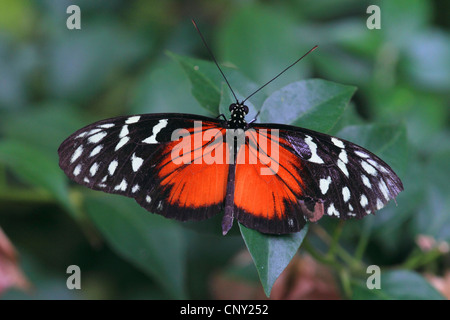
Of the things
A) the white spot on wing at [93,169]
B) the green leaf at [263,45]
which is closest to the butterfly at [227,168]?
the white spot on wing at [93,169]

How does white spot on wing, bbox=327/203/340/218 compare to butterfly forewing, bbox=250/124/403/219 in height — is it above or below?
below

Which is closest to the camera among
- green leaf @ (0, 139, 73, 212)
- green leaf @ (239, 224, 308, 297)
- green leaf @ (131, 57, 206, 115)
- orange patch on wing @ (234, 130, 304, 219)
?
green leaf @ (239, 224, 308, 297)

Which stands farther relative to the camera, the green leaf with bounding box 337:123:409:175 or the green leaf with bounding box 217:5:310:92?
the green leaf with bounding box 217:5:310:92

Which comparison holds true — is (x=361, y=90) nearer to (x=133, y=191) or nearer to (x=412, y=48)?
(x=412, y=48)

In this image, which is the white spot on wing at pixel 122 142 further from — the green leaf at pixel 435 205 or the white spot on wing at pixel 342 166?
the green leaf at pixel 435 205

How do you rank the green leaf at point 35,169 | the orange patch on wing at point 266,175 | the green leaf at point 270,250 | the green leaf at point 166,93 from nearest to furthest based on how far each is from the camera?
the green leaf at point 270,250 → the orange patch on wing at point 266,175 → the green leaf at point 35,169 → the green leaf at point 166,93

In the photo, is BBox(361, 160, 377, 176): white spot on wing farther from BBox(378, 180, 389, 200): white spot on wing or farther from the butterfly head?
A: the butterfly head

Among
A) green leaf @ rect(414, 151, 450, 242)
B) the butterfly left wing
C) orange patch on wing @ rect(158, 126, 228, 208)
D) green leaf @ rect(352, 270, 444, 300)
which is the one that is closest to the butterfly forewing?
the butterfly left wing
